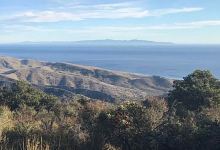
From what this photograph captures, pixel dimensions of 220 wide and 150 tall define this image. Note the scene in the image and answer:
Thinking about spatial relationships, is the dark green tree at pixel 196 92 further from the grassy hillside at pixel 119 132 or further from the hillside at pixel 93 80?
the hillside at pixel 93 80

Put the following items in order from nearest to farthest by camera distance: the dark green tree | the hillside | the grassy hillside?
the grassy hillside → the dark green tree → the hillside

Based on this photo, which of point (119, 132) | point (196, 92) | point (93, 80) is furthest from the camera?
point (93, 80)

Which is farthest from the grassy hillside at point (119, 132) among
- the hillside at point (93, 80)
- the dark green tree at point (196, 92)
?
the hillside at point (93, 80)

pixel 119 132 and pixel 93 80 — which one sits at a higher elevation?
pixel 119 132

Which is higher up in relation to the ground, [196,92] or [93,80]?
[196,92]

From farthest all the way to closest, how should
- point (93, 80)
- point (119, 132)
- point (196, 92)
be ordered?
point (93, 80)
point (196, 92)
point (119, 132)

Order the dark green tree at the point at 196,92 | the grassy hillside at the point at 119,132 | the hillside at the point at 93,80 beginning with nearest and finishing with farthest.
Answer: the grassy hillside at the point at 119,132
the dark green tree at the point at 196,92
the hillside at the point at 93,80

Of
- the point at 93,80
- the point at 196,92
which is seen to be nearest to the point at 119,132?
the point at 196,92

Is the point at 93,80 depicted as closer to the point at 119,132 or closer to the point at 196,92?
the point at 196,92

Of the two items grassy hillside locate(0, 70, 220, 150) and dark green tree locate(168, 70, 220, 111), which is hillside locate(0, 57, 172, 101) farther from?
grassy hillside locate(0, 70, 220, 150)

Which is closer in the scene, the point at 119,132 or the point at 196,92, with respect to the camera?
the point at 119,132

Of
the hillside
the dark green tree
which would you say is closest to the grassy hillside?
the dark green tree
